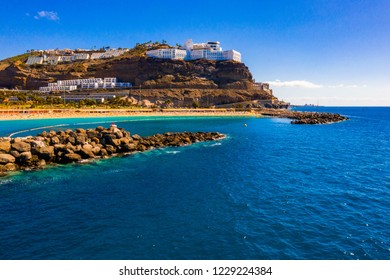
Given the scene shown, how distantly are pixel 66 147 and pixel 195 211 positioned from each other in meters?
23.5

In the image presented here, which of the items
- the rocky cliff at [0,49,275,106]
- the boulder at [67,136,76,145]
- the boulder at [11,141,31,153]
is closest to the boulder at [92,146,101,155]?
the boulder at [67,136,76,145]

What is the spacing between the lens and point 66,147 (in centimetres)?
3606

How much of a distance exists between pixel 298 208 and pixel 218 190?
23.1 feet

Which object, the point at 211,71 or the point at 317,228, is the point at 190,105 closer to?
the point at 211,71

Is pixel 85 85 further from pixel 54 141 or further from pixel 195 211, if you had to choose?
pixel 195 211

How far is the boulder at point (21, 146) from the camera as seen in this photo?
109 ft

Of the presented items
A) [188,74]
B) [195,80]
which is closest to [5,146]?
[195,80]

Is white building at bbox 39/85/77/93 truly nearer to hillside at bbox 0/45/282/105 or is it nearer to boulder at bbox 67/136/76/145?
hillside at bbox 0/45/282/105

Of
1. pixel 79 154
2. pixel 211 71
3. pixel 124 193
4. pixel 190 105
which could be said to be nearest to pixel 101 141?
pixel 79 154

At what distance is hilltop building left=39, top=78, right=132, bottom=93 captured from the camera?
191m

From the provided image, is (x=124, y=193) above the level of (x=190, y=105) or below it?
below

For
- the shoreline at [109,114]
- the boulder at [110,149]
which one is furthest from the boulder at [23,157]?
the shoreline at [109,114]

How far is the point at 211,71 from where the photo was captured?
193 m

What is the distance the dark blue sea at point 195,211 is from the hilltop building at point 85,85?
548 feet
